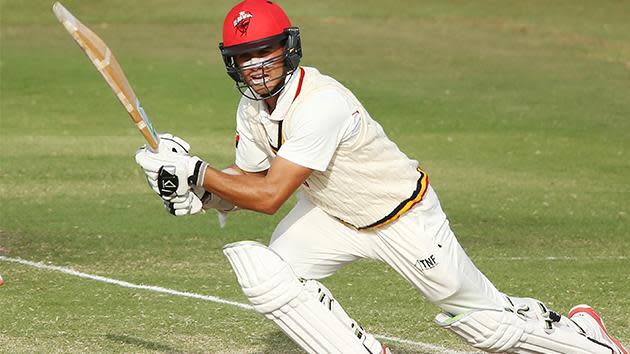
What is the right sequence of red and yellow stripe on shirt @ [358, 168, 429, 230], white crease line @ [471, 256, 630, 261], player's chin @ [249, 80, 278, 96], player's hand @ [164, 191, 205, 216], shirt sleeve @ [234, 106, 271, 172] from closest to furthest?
player's hand @ [164, 191, 205, 216] → player's chin @ [249, 80, 278, 96] → red and yellow stripe on shirt @ [358, 168, 429, 230] → shirt sleeve @ [234, 106, 271, 172] → white crease line @ [471, 256, 630, 261]

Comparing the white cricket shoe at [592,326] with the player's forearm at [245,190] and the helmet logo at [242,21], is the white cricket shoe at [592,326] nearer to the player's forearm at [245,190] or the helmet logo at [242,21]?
the player's forearm at [245,190]

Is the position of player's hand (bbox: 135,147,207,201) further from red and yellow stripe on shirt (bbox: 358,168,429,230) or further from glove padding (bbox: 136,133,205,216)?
red and yellow stripe on shirt (bbox: 358,168,429,230)

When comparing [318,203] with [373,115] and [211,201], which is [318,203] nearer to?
[211,201]

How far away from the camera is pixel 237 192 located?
5.82 m

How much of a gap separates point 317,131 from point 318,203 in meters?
0.60

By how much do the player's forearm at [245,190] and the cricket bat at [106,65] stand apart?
310 millimetres

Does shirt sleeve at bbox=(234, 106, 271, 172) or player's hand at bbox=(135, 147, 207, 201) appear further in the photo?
shirt sleeve at bbox=(234, 106, 271, 172)

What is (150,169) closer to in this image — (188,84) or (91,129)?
(91,129)

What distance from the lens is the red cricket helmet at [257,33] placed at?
19.3ft

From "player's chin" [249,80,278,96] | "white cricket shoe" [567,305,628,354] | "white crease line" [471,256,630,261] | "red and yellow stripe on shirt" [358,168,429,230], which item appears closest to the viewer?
"player's chin" [249,80,278,96]

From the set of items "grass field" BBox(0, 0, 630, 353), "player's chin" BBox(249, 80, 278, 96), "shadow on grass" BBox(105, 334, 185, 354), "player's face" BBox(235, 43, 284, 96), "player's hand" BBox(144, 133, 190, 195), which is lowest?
"grass field" BBox(0, 0, 630, 353)

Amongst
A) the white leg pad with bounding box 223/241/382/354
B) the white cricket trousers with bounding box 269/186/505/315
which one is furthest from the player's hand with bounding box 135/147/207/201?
the white cricket trousers with bounding box 269/186/505/315

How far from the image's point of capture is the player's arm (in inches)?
228

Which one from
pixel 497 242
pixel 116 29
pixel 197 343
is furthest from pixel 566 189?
pixel 116 29
